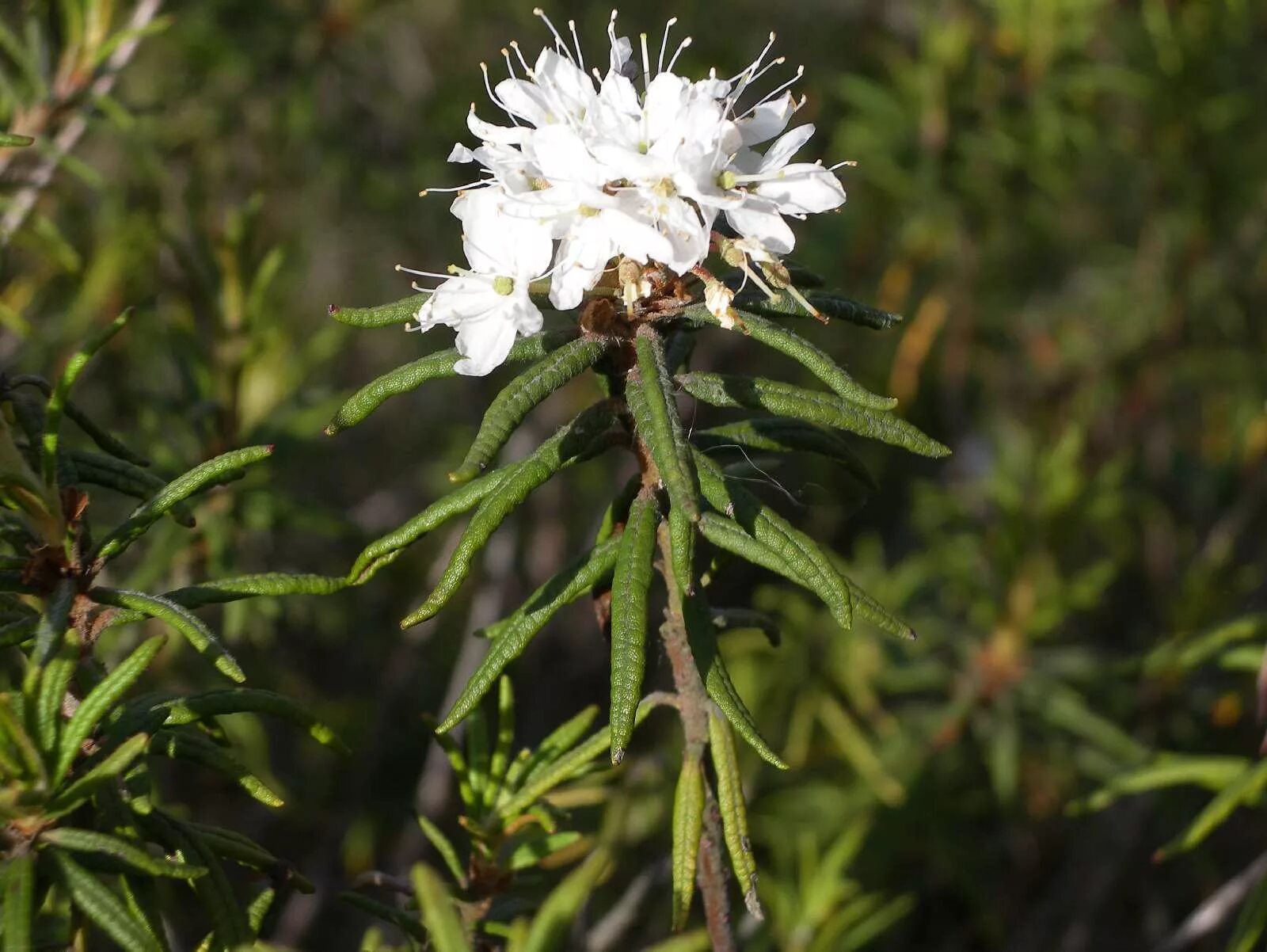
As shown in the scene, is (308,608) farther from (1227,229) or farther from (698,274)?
(1227,229)

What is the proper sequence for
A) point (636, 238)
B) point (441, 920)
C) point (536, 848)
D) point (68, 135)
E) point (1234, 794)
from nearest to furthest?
point (441, 920) → point (636, 238) → point (536, 848) → point (1234, 794) → point (68, 135)

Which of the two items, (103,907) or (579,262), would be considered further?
(579,262)

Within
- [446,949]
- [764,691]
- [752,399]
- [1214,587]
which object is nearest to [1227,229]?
[1214,587]

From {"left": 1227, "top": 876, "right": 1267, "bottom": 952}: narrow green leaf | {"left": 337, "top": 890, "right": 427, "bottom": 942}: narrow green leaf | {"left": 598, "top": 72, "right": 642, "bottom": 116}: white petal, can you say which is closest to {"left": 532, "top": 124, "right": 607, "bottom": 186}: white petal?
{"left": 598, "top": 72, "right": 642, "bottom": 116}: white petal

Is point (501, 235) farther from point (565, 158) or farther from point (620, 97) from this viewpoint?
point (620, 97)

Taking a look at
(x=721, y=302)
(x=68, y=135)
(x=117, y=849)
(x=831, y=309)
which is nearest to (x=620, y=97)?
(x=721, y=302)

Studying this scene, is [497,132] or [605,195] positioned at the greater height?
[497,132]

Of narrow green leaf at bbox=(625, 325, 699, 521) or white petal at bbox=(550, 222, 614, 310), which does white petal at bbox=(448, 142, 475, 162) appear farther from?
narrow green leaf at bbox=(625, 325, 699, 521)
